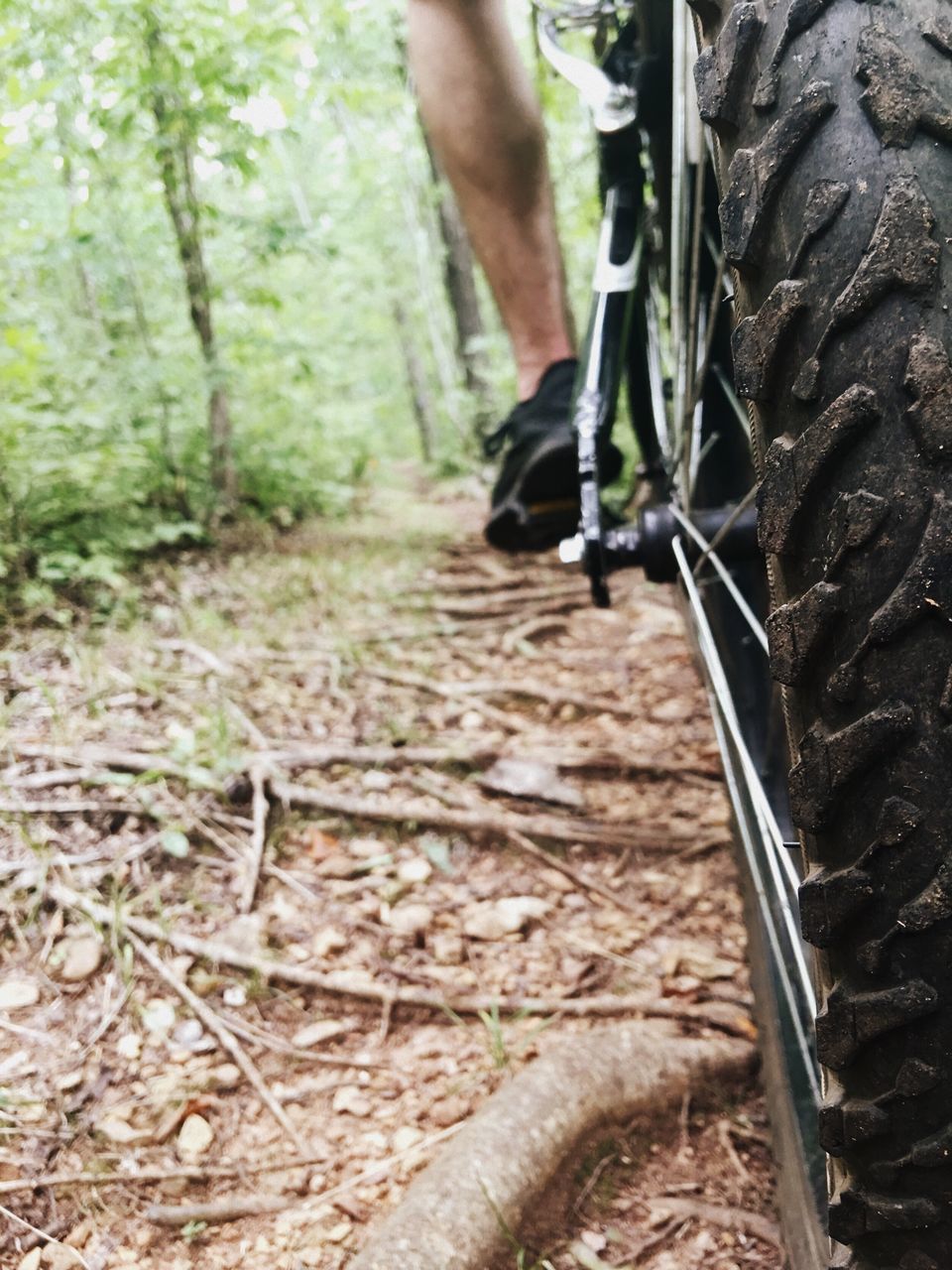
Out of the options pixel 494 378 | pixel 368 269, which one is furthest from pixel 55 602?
pixel 368 269

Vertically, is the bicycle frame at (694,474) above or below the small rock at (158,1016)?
above

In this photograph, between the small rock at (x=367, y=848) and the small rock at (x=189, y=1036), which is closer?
the small rock at (x=189, y=1036)

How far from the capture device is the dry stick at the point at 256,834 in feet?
4.57

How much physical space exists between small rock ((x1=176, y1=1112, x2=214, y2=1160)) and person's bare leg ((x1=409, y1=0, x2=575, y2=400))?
4.37ft

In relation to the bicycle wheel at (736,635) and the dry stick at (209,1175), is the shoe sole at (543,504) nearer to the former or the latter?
the bicycle wheel at (736,635)

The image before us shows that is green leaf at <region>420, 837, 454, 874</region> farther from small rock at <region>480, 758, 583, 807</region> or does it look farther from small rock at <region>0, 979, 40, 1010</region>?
small rock at <region>0, 979, 40, 1010</region>

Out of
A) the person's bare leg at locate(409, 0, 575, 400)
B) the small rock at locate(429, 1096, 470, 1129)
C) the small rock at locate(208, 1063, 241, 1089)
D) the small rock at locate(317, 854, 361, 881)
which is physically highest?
the person's bare leg at locate(409, 0, 575, 400)

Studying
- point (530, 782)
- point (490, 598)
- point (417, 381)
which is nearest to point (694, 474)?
point (530, 782)

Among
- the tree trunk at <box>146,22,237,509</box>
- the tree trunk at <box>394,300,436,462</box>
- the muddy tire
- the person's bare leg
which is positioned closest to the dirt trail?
the muddy tire

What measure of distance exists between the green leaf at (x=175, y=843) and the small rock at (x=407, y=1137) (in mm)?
603

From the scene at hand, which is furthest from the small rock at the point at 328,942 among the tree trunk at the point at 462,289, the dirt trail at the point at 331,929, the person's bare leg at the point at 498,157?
the tree trunk at the point at 462,289

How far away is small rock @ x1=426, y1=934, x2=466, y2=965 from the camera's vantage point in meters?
1.33

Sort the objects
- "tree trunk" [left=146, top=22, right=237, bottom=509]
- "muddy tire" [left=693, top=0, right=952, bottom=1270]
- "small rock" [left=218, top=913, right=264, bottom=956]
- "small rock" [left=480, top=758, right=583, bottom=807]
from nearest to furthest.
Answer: "muddy tire" [left=693, top=0, right=952, bottom=1270], "small rock" [left=218, top=913, right=264, bottom=956], "small rock" [left=480, top=758, right=583, bottom=807], "tree trunk" [left=146, top=22, right=237, bottom=509]

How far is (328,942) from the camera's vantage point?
134 cm
